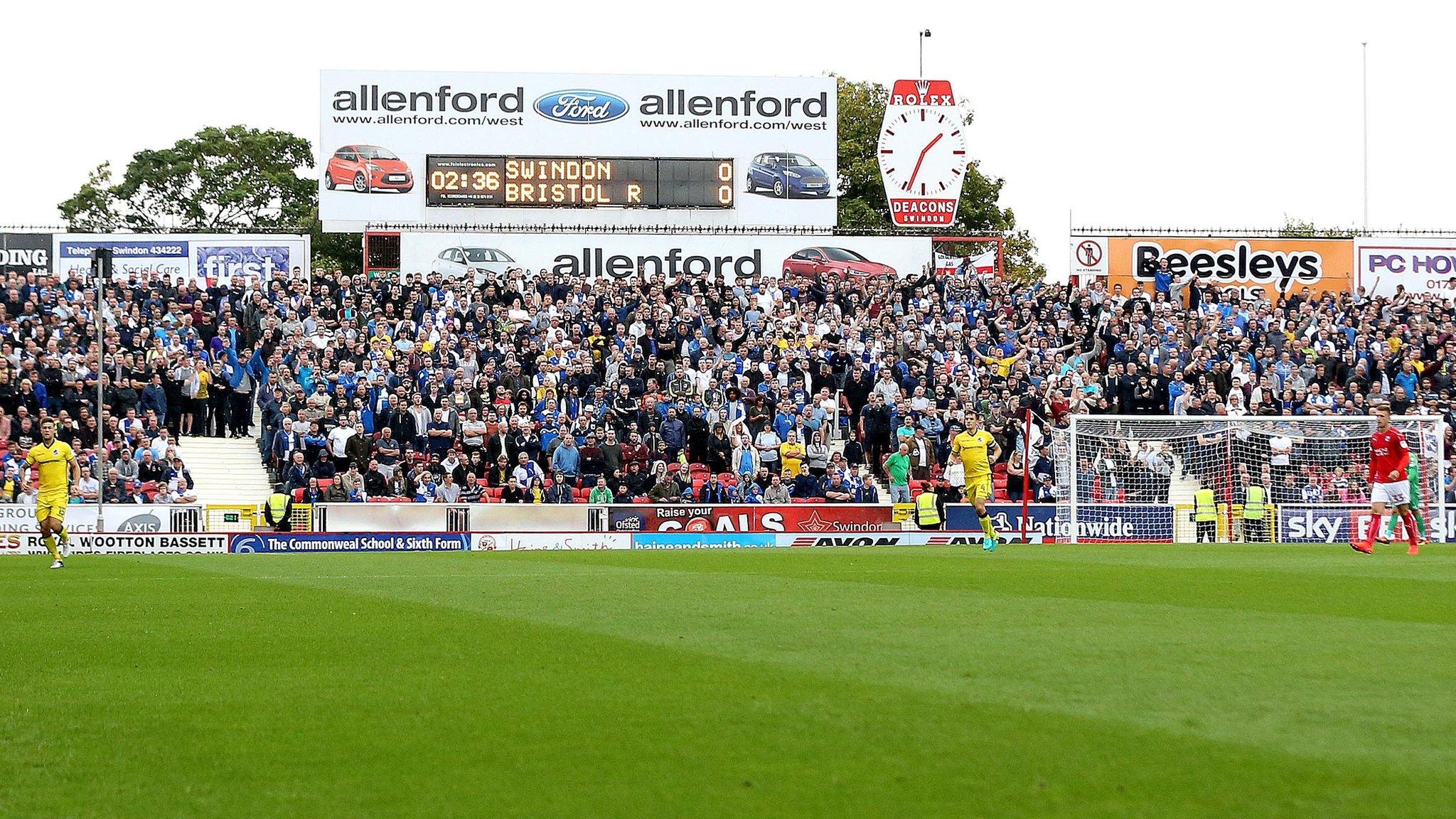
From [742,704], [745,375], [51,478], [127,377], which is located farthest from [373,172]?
[742,704]

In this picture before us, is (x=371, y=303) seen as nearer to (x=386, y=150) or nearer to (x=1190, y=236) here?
(x=386, y=150)

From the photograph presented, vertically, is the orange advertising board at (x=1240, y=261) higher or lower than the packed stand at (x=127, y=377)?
higher

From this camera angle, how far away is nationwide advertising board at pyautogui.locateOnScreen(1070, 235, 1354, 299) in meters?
46.3

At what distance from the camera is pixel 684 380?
3381 cm

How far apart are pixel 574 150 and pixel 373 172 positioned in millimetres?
5651

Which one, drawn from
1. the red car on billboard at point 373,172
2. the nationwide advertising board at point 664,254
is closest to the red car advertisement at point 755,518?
the nationwide advertising board at point 664,254

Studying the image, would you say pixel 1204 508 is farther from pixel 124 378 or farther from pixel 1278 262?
pixel 124 378

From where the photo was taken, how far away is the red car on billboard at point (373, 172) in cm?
4491

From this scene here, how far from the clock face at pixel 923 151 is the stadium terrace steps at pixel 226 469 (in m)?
21.0

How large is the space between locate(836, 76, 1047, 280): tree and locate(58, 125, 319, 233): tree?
23.2 m

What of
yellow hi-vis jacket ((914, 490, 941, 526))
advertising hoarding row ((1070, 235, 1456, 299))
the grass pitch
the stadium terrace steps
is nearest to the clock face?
advertising hoarding row ((1070, 235, 1456, 299))

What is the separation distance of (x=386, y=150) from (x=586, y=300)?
35.4ft

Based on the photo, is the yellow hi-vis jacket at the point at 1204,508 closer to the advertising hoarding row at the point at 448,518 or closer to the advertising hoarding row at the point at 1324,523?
the advertising hoarding row at the point at 1324,523

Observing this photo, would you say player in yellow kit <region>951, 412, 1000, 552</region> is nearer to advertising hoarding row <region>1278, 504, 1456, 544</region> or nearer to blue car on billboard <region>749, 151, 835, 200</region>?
advertising hoarding row <region>1278, 504, 1456, 544</region>
